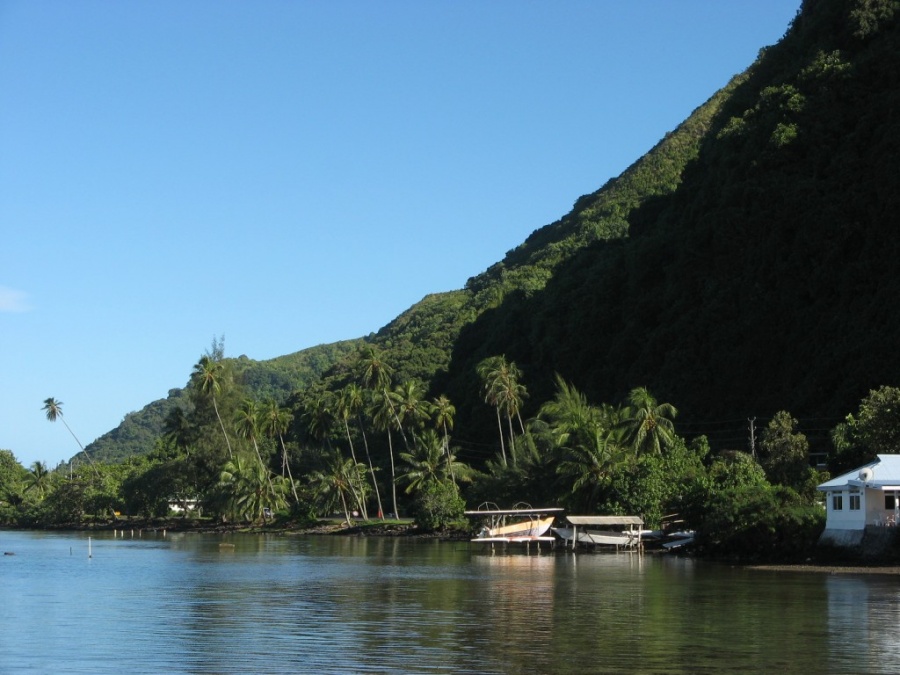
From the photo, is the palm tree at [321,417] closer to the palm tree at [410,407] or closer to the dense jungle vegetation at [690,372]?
the dense jungle vegetation at [690,372]

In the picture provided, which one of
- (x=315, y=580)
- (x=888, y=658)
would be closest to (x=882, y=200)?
(x=315, y=580)

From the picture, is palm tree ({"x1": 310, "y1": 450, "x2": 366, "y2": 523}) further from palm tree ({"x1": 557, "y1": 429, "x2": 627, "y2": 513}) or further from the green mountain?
palm tree ({"x1": 557, "y1": 429, "x2": 627, "y2": 513})

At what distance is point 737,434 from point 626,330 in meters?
20.9

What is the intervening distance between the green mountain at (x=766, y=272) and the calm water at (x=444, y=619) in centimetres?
3467

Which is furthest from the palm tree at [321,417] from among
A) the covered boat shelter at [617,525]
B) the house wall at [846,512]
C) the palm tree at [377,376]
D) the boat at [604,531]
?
the house wall at [846,512]

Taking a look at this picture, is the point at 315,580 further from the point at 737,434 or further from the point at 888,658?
the point at 737,434

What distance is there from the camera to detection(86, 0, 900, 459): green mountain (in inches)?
3612

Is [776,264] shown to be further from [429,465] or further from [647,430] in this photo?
[429,465]

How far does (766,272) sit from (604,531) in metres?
33.6

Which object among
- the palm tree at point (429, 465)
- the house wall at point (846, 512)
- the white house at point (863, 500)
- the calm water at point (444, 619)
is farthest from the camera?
the palm tree at point (429, 465)

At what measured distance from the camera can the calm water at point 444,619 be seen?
27266 millimetres

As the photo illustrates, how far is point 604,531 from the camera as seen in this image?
79062 mm

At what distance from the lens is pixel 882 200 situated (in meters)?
93.3

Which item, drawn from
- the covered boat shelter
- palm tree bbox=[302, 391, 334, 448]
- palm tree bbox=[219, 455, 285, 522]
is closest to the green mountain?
palm tree bbox=[302, 391, 334, 448]
